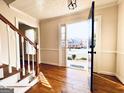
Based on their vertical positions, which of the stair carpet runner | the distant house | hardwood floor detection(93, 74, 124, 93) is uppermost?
the distant house

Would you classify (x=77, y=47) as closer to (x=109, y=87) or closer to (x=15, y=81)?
(x=109, y=87)

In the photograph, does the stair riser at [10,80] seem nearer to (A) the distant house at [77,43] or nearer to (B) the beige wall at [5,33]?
(B) the beige wall at [5,33]

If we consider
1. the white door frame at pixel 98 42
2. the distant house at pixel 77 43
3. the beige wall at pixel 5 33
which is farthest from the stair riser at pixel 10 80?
the distant house at pixel 77 43

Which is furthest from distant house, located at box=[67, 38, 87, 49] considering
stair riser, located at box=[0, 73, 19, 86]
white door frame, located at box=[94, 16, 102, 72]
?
stair riser, located at box=[0, 73, 19, 86]

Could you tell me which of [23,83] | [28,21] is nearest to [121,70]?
[23,83]

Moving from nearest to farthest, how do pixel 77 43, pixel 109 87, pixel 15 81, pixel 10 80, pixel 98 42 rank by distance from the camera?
1. pixel 10 80
2. pixel 15 81
3. pixel 109 87
4. pixel 98 42
5. pixel 77 43

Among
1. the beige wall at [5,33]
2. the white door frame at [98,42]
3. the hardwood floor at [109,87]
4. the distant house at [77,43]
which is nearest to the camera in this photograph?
the hardwood floor at [109,87]

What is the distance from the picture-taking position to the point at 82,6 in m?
3.64

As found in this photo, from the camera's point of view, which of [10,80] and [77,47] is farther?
[77,47]

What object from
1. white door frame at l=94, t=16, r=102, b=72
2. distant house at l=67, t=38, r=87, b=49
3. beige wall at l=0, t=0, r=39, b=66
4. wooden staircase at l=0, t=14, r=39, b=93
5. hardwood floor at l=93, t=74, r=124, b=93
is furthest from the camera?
distant house at l=67, t=38, r=87, b=49

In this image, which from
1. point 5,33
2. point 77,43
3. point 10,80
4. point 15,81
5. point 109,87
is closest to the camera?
point 10,80

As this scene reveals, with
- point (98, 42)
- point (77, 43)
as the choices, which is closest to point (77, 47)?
point (77, 43)

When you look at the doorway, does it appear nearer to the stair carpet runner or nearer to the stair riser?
the stair carpet runner

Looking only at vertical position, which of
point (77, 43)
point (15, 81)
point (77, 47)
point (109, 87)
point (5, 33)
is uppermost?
point (5, 33)
